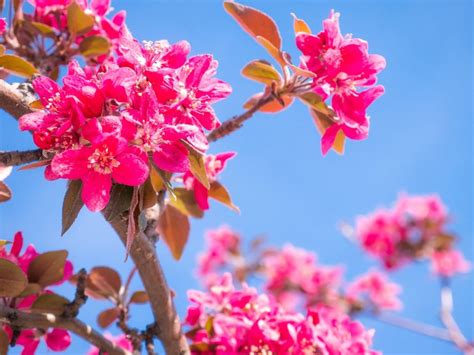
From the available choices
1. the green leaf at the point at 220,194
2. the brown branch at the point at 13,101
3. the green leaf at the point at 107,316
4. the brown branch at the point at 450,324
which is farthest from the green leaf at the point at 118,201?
the brown branch at the point at 450,324

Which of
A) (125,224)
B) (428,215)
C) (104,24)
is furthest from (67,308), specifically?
(428,215)

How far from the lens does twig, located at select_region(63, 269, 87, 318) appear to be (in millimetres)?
1830

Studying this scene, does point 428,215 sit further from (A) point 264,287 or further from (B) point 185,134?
(B) point 185,134

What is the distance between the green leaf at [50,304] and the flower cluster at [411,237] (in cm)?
493

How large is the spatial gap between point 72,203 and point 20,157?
173 millimetres

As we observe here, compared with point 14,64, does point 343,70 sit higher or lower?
higher

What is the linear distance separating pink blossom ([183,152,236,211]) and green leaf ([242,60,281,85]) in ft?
0.92

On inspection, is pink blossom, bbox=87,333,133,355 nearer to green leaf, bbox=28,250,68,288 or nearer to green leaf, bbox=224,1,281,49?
green leaf, bbox=28,250,68,288

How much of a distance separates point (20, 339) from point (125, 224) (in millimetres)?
744

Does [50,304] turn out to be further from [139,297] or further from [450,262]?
[450,262]

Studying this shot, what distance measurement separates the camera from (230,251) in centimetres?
665

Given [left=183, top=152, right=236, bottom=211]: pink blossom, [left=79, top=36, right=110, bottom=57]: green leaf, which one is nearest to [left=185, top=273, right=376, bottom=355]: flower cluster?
[left=183, top=152, right=236, bottom=211]: pink blossom

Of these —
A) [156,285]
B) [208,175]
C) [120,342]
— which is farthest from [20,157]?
[120,342]

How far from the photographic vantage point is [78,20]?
219 cm
